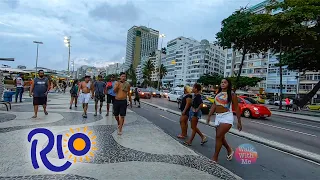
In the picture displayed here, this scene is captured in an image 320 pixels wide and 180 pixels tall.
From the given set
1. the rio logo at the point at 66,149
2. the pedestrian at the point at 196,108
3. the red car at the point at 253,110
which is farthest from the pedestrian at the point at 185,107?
the red car at the point at 253,110

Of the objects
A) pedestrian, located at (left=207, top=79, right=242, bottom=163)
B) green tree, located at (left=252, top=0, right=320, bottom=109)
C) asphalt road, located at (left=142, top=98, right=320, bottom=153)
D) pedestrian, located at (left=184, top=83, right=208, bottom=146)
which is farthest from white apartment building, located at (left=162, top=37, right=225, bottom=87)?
pedestrian, located at (left=207, top=79, right=242, bottom=163)

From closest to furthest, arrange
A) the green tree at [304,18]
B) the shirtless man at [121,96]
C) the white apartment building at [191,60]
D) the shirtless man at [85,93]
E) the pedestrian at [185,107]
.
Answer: the pedestrian at [185,107], the shirtless man at [121,96], the shirtless man at [85,93], the green tree at [304,18], the white apartment building at [191,60]

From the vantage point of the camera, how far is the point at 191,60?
140 metres

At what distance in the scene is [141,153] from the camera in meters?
5.66

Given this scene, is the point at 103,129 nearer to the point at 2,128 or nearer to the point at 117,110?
the point at 117,110

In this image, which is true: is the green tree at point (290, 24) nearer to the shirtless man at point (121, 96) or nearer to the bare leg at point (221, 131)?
the shirtless man at point (121, 96)

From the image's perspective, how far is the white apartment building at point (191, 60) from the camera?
130875mm

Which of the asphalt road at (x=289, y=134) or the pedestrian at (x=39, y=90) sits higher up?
the pedestrian at (x=39, y=90)

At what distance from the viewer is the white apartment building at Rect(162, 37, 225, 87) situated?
429 ft

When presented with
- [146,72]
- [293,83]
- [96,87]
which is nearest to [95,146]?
[96,87]

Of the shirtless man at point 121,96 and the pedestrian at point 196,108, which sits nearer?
the pedestrian at point 196,108

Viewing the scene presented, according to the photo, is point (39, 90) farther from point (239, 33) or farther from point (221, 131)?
point (239, 33)

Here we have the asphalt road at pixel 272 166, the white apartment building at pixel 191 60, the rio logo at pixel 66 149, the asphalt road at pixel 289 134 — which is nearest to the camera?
the rio logo at pixel 66 149

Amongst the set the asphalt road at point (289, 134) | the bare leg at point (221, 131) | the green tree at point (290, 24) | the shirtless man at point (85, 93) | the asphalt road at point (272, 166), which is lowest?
the asphalt road at point (289, 134)
